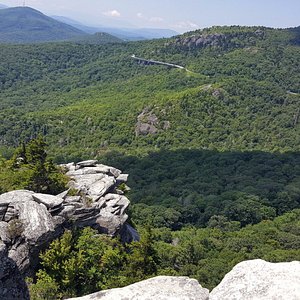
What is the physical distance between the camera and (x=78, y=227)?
30953mm

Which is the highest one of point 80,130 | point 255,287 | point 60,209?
point 255,287

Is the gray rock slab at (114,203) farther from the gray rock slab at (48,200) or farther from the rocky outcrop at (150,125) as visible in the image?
the rocky outcrop at (150,125)

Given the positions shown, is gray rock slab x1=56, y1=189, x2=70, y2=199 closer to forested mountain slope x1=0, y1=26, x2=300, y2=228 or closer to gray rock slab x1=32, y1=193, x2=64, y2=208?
gray rock slab x1=32, y1=193, x2=64, y2=208

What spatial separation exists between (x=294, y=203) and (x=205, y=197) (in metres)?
20.3

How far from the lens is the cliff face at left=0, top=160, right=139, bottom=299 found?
69.4ft

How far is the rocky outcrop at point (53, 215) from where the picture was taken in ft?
83.3

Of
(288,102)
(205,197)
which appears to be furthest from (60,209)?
(288,102)

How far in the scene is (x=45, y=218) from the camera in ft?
89.5

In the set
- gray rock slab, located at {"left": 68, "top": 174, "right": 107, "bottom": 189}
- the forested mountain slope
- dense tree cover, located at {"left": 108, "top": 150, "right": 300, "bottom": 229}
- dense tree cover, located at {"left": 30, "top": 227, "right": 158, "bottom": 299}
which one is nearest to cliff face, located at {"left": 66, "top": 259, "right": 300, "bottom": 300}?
dense tree cover, located at {"left": 30, "top": 227, "right": 158, "bottom": 299}

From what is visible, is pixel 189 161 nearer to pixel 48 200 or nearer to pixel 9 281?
pixel 48 200

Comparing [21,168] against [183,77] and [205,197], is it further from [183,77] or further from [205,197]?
[183,77]

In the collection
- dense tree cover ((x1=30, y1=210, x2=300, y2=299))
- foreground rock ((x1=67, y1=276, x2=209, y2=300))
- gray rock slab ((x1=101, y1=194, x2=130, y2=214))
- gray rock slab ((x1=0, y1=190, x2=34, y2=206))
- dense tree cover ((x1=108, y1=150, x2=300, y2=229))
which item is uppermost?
foreground rock ((x1=67, y1=276, x2=209, y2=300))

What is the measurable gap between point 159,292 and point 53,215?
55.5 feet

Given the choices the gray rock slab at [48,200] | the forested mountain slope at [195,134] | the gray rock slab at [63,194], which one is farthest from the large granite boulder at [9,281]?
the forested mountain slope at [195,134]
